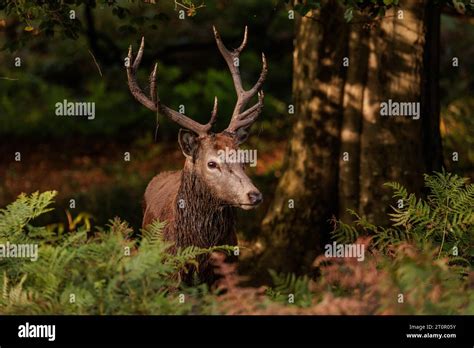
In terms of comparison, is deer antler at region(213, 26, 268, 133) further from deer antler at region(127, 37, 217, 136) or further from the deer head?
deer antler at region(127, 37, 217, 136)

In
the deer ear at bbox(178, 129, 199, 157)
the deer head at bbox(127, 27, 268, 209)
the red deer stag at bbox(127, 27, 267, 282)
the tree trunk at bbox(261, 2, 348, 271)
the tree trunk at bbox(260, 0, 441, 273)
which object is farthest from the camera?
the tree trunk at bbox(261, 2, 348, 271)

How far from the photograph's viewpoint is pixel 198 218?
10.0 metres

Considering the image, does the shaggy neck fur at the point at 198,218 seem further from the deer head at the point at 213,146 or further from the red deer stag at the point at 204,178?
the deer head at the point at 213,146

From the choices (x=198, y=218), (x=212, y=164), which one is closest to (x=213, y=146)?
(x=212, y=164)

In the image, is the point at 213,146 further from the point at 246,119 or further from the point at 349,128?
the point at 349,128

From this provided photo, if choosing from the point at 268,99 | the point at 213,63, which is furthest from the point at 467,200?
the point at 213,63

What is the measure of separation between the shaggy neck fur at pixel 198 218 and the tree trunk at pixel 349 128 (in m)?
2.19

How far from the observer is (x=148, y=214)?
436 inches

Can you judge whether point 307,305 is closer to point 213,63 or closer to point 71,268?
point 71,268

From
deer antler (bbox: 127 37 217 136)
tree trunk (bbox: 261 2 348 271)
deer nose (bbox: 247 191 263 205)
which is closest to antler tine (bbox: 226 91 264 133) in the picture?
deer antler (bbox: 127 37 217 136)

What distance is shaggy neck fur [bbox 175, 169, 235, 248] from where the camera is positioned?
10000 mm

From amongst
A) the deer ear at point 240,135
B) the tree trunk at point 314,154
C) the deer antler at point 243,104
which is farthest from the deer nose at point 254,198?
the tree trunk at point 314,154

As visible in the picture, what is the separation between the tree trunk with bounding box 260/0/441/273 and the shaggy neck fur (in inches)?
86.2

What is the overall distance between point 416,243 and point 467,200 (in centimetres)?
80
